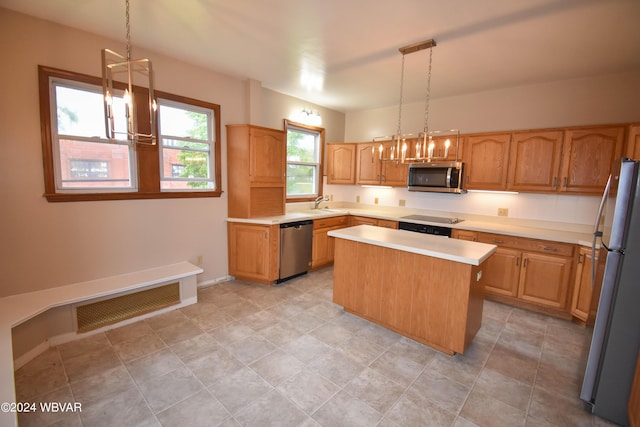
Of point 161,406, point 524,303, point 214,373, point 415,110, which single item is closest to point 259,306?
point 214,373

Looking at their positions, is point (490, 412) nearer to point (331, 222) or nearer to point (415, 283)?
point (415, 283)

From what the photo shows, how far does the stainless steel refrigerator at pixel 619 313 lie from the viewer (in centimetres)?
172

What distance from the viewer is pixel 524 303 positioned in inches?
133

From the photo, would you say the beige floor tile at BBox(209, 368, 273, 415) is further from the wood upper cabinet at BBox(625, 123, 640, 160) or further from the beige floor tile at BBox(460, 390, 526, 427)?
the wood upper cabinet at BBox(625, 123, 640, 160)

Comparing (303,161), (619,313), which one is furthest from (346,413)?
(303,161)

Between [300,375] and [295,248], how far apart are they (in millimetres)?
2058

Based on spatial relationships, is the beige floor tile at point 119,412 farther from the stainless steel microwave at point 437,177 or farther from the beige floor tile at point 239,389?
the stainless steel microwave at point 437,177

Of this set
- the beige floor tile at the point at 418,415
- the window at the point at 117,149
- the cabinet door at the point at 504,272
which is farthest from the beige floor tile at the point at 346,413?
the window at the point at 117,149

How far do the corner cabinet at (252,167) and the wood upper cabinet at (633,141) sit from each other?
3855 millimetres

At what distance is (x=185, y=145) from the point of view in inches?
139

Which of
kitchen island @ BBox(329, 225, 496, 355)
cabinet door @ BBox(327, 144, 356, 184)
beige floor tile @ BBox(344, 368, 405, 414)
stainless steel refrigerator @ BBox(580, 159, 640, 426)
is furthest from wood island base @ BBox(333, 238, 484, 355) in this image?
cabinet door @ BBox(327, 144, 356, 184)

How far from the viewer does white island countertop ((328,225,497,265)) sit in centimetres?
227

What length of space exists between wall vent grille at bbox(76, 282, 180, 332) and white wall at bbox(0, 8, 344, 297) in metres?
0.39

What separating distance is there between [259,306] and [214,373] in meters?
1.14
